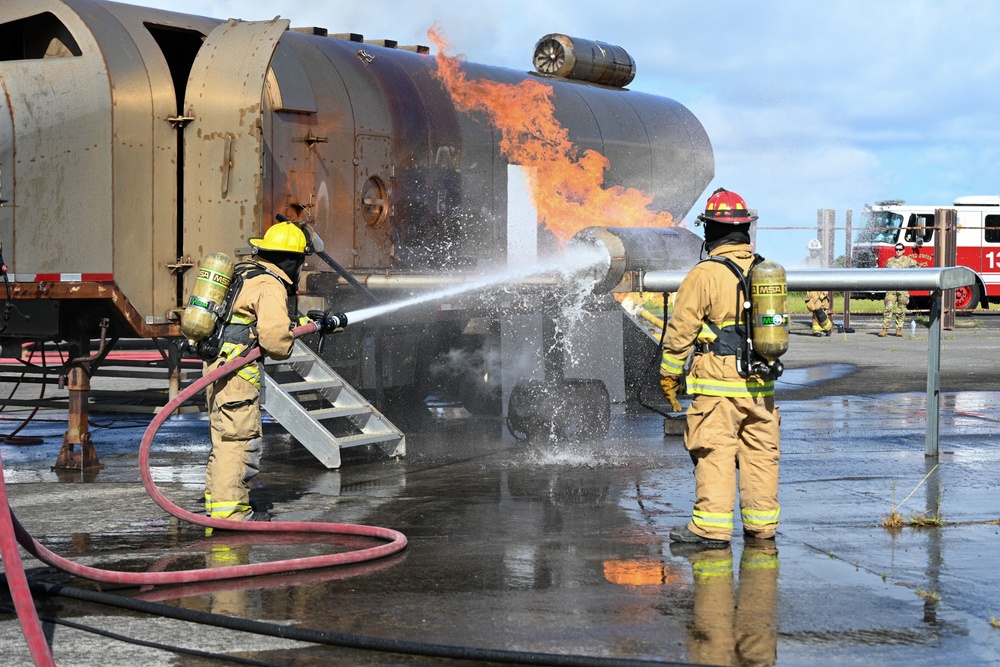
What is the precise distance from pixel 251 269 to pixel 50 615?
8.75 feet

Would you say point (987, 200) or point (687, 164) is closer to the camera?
point (687, 164)

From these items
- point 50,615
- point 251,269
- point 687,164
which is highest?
point 687,164

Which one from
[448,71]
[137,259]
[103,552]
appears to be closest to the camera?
[103,552]

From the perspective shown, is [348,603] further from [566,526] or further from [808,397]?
[808,397]

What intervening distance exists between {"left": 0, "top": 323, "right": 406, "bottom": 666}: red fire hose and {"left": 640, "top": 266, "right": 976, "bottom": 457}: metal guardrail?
3922 mm

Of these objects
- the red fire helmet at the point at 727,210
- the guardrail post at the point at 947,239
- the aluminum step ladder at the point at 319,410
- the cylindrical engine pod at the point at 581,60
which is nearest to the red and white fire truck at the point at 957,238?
the guardrail post at the point at 947,239

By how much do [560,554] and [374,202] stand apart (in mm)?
5450

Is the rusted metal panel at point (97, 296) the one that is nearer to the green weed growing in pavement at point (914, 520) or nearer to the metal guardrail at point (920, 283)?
the metal guardrail at point (920, 283)

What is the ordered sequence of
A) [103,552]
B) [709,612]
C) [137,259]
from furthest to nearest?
1. [137,259]
2. [103,552]
3. [709,612]

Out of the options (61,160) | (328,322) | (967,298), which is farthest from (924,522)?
(967,298)

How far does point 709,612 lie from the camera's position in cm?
506

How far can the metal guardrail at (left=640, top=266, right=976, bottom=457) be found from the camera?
8.80 metres

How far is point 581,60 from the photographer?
13477 millimetres

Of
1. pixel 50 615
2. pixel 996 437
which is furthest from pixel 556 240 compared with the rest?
pixel 50 615
